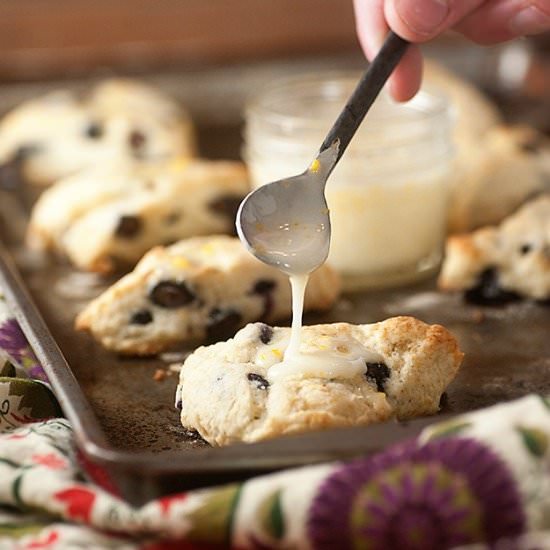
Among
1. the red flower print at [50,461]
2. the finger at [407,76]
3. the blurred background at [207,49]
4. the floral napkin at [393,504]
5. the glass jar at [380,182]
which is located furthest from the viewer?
the blurred background at [207,49]

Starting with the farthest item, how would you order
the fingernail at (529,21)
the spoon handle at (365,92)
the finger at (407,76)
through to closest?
1. the finger at (407,76)
2. the fingernail at (529,21)
3. the spoon handle at (365,92)

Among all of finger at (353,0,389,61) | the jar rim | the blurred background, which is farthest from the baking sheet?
the blurred background

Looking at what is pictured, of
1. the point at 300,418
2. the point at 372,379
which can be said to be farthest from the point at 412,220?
the point at 300,418

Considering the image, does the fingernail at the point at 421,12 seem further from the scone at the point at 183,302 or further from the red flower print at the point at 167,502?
the red flower print at the point at 167,502

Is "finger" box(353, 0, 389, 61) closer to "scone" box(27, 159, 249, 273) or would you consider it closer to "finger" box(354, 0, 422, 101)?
"finger" box(354, 0, 422, 101)

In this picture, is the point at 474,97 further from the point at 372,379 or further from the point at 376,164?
the point at 372,379

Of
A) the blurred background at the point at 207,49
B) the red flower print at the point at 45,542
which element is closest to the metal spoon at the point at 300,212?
the red flower print at the point at 45,542
